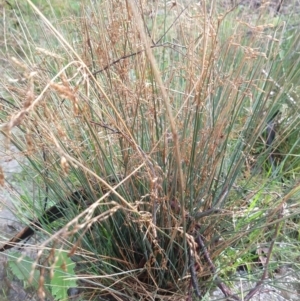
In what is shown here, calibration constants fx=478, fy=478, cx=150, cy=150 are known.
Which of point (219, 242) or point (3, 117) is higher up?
point (3, 117)

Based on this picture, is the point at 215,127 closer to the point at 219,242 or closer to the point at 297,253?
the point at 219,242

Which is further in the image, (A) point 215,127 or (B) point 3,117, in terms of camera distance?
(B) point 3,117

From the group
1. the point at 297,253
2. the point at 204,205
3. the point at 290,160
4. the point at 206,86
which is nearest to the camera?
the point at 206,86

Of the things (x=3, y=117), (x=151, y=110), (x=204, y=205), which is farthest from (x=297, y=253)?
(x=3, y=117)

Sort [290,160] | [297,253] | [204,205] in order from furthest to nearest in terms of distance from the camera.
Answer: [290,160], [297,253], [204,205]

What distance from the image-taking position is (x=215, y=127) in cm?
111

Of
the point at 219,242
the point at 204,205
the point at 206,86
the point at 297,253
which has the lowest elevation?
the point at 297,253

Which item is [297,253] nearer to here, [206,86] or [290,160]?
[290,160]

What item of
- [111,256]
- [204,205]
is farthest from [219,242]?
[111,256]

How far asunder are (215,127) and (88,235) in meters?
0.43

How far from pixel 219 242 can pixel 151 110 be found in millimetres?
381

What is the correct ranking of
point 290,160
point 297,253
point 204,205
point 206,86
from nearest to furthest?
point 206,86 < point 204,205 < point 297,253 < point 290,160

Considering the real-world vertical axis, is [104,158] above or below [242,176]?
above

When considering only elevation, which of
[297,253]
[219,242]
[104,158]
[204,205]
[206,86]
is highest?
[206,86]
